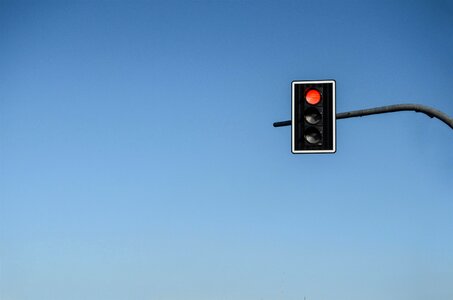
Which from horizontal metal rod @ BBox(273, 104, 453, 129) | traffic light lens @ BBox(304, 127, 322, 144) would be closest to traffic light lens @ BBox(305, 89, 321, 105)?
traffic light lens @ BBox(304, 127, 322, 144)

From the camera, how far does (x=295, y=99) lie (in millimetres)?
9984

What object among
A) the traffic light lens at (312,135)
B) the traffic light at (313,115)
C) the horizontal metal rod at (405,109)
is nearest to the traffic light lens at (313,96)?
the traffic light at (313,115)

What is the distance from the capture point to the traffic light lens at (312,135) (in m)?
9.88

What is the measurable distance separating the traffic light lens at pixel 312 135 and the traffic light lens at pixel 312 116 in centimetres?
10

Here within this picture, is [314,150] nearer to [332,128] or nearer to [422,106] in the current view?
[332,128]

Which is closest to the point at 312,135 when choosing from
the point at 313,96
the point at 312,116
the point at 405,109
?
the point at 312,116

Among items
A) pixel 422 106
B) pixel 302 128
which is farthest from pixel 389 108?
pixel 302 128

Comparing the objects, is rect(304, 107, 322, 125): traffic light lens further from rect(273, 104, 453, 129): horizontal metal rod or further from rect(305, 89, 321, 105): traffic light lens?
rect(273, 104, 453, 129): horizontal metal rod

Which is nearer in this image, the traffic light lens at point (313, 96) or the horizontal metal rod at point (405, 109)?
the traffic light lens at point (313, 96)

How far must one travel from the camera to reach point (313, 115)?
994cm

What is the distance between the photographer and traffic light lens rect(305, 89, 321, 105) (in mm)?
9922

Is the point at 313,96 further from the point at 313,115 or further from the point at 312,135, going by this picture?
the point at 312,135

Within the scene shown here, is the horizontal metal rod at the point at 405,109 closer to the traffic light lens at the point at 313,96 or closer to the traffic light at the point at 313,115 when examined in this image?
the traffic light at the point at 313,115

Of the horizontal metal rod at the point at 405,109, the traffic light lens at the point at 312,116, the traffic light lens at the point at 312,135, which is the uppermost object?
the horizontal metal rod at the point at 405,109
